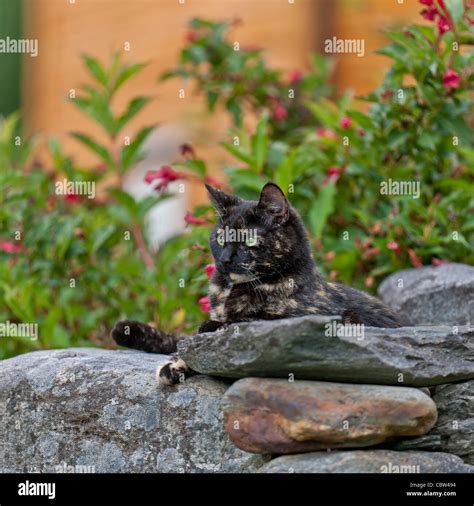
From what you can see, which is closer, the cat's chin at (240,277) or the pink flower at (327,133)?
the cat's chin at (240,277)

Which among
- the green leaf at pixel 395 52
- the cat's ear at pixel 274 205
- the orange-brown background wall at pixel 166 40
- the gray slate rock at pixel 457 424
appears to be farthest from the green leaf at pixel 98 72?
the gray slate rock at pixel 457 424

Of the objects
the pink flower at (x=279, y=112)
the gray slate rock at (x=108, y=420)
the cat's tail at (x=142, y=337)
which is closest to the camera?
the gray slate rock at (x=108, y=420)

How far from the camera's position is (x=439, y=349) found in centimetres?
427

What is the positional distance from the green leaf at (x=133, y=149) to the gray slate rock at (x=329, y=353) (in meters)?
2.62

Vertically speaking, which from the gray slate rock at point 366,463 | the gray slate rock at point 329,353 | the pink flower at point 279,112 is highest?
the pink flower at point 279,112

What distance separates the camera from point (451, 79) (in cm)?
591

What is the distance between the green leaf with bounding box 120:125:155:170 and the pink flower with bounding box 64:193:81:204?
1.73ft

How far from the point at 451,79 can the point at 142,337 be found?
2.47 meters

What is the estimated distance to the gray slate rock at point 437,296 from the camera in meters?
5.37

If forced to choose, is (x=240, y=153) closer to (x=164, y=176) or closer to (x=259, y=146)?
(x=259, y=146)

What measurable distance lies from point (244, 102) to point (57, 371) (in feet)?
13.6

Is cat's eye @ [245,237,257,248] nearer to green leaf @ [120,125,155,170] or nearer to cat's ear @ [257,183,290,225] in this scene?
cat's ear @ [257,183,290,225]

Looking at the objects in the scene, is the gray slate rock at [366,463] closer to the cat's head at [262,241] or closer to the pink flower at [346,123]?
the cat's head at [262,241]

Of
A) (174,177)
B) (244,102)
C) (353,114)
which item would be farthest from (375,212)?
(244,102)
